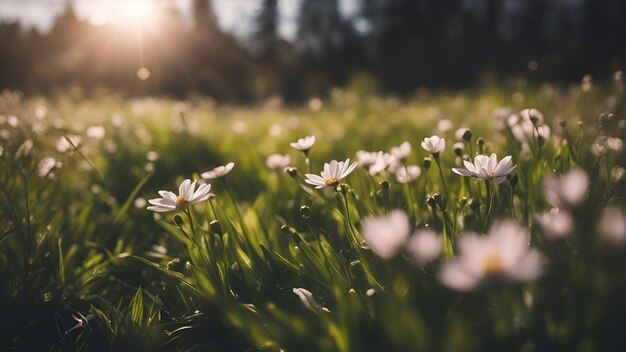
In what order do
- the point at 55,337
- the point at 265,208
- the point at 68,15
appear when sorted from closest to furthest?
the point at 55,337 → the point at 265,208 → the point at 68,15

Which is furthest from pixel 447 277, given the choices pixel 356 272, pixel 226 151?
pixel 226 151

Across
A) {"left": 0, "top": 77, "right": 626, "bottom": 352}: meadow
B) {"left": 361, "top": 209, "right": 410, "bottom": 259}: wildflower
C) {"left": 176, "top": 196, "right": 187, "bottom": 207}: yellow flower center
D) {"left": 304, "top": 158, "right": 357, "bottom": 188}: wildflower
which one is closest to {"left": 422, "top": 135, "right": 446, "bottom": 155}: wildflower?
{"left": 0, "top": 77, "right": 626, "bottom": 352}: meadow

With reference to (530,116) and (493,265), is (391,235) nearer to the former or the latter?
(493,265)

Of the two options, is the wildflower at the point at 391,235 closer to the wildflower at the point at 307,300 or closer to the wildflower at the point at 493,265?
the wildflower at the point at 493,265

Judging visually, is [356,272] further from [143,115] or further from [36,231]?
[143,115]

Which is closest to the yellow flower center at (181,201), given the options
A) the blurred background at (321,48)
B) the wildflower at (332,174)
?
the wildflower at (332,174)

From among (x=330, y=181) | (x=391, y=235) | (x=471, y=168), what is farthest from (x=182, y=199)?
(x=471, y=168)
